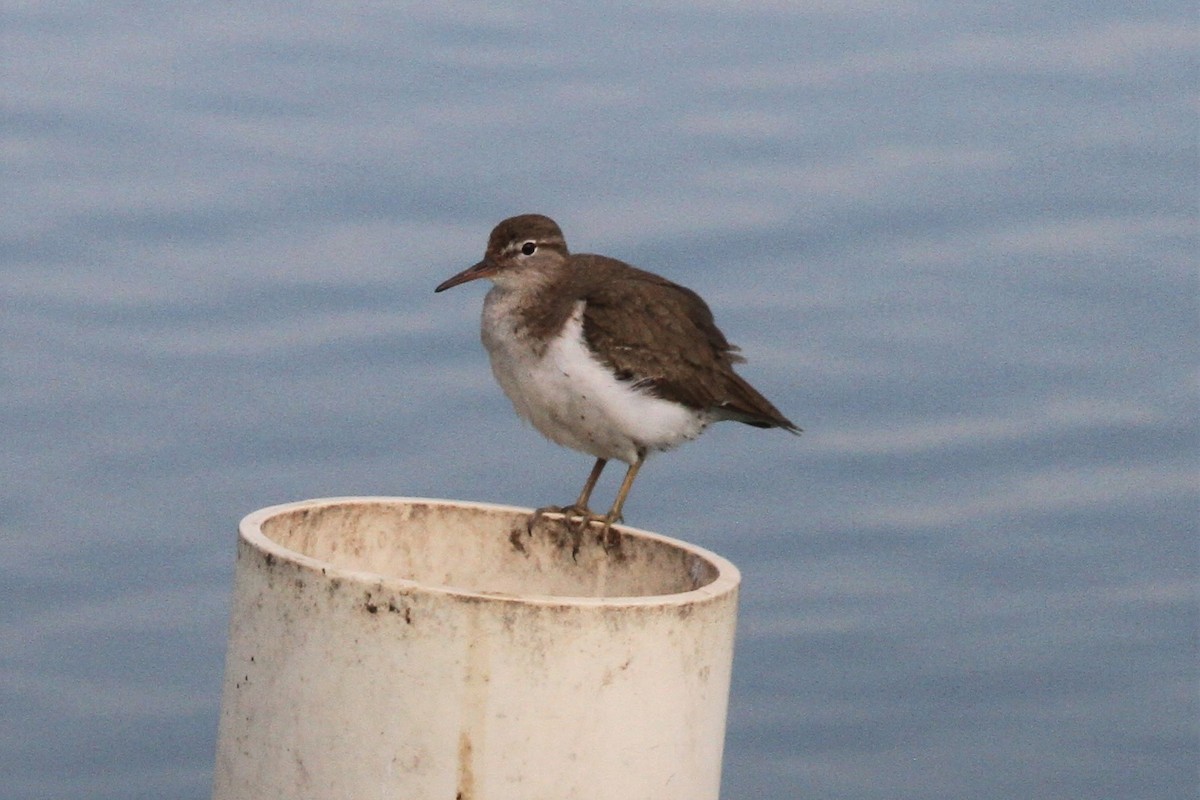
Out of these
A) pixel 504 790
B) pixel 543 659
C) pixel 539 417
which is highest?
pixel 539 417

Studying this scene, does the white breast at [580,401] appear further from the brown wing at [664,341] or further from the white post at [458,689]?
the white post at [458,689]

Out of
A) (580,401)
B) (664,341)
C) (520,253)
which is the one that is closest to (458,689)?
(580,401)

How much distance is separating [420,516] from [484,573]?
16.7 inches

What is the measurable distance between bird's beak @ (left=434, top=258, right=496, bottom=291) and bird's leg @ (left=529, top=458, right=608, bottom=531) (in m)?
1.28

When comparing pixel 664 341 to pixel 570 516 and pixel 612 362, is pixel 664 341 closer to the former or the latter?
pixel 612 362

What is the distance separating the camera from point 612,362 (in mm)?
8773

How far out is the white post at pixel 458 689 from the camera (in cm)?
604

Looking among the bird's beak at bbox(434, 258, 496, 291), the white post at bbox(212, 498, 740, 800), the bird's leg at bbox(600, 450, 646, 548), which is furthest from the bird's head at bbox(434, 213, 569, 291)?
the white post at bbox(212, 498, 740, 800)

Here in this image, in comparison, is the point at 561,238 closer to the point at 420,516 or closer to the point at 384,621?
the point at 420,516

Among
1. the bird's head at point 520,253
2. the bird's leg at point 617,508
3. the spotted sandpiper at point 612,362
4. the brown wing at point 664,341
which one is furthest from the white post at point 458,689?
the bird's head at point 520,253

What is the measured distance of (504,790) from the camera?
616 centimetres

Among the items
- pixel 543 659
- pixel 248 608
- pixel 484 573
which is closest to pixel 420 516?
pixel 484 573

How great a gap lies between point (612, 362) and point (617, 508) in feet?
2.42

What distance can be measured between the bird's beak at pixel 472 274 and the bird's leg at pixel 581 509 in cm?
128
